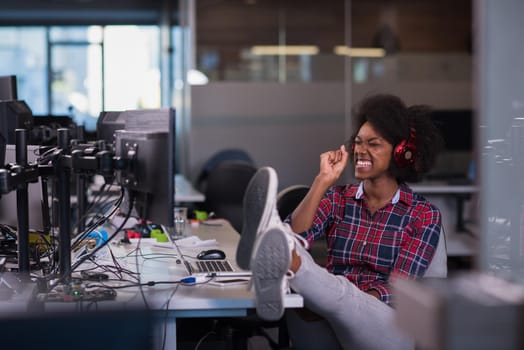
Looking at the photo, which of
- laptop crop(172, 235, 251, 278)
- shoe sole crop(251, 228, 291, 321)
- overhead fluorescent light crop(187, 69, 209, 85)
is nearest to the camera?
shoe sole crop(251, 228, 291, 321)

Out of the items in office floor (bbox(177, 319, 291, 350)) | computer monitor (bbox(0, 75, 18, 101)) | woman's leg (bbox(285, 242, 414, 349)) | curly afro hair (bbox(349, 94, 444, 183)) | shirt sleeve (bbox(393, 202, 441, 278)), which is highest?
computer monitor (bbox(0, 75, 18, 101))

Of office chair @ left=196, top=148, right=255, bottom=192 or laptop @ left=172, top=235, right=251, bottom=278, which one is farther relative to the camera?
office chair @ left=196, top=148, right=255, bottom=192

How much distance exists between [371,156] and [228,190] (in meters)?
2.41

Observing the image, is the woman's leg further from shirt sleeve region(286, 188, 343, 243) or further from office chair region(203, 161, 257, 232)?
office chair region(203, 161, 257, 232)

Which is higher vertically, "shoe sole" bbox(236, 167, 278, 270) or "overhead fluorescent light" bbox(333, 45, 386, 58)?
"overhead fluorescent light" bbox(333, 45, 386, 58)

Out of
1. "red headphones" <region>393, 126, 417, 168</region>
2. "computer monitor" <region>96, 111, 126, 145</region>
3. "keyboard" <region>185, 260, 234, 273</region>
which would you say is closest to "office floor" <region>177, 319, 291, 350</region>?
"keyboard" <region>185, 260, 234, 273</region>

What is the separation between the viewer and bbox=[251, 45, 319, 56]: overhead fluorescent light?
7277 mm

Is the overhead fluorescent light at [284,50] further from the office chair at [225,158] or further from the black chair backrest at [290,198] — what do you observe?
the black chair backrest at [290,198]

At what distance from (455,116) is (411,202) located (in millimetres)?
4034

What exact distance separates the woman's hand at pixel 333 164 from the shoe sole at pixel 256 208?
0.68 metres

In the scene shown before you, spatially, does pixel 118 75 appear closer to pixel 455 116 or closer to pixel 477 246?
pixel 455 116

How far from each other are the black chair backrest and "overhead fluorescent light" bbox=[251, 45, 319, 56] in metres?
3.91

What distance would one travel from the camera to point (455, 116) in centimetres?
661

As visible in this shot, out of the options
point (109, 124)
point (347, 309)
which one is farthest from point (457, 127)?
point (347, 309)
